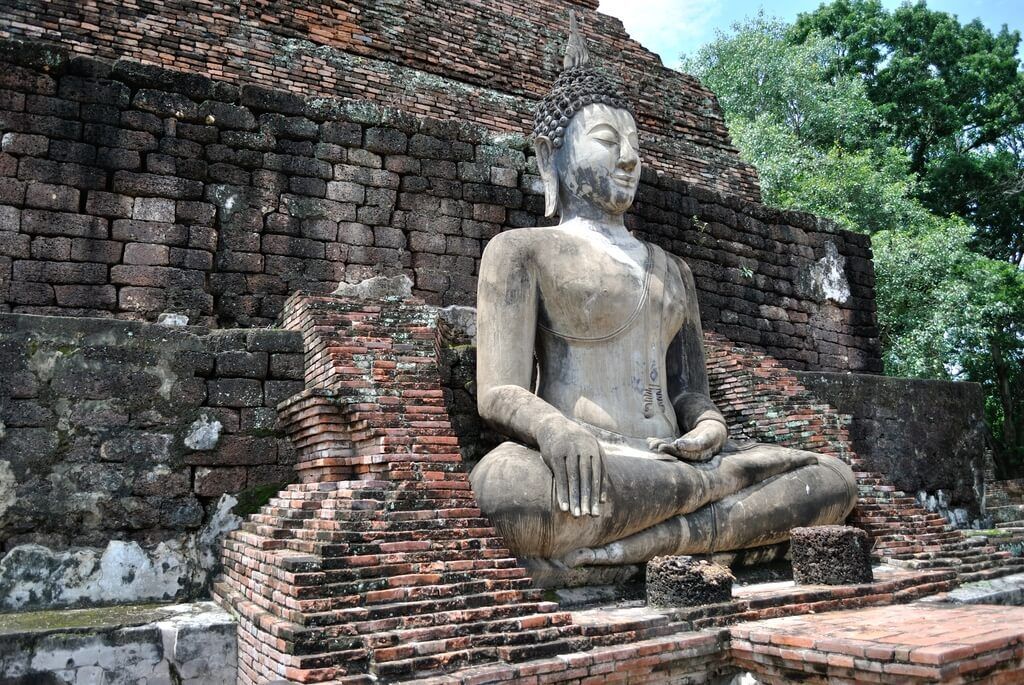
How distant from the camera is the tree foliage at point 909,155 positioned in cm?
1493

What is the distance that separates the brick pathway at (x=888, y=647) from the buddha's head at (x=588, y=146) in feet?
8.77

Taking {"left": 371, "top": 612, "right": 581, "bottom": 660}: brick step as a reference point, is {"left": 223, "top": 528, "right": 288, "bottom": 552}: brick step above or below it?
above

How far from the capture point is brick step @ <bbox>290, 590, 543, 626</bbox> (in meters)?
3.46

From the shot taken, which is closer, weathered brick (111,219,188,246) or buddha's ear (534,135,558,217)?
buddha's ear (534,135,558,217)

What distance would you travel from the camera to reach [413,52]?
1209 centimetres

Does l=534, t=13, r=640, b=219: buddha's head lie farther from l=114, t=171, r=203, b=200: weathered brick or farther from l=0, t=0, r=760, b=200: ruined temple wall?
l=0, t=0, r=760, b=200: ruined temple wall

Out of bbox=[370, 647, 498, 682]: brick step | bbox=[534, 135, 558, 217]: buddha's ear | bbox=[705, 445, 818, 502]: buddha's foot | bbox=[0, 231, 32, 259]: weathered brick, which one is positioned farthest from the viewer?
bbox=[0, 231, 32, 259]: weathered brick

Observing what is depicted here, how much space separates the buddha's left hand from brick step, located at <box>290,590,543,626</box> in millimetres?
1342

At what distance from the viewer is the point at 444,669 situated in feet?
11.3

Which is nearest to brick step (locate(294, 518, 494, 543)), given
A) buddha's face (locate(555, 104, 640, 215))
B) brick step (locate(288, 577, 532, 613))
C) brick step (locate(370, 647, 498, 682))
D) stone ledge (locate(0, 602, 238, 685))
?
brick step (locate(288, 577, 532, 613))

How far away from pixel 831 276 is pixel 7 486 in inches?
328

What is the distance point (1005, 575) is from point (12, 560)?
19.1 ft

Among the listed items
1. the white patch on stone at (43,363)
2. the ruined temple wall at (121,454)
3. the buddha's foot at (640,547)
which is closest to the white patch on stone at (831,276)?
the buddha's foot at (640,547)

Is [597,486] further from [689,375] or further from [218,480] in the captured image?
[218,480]
